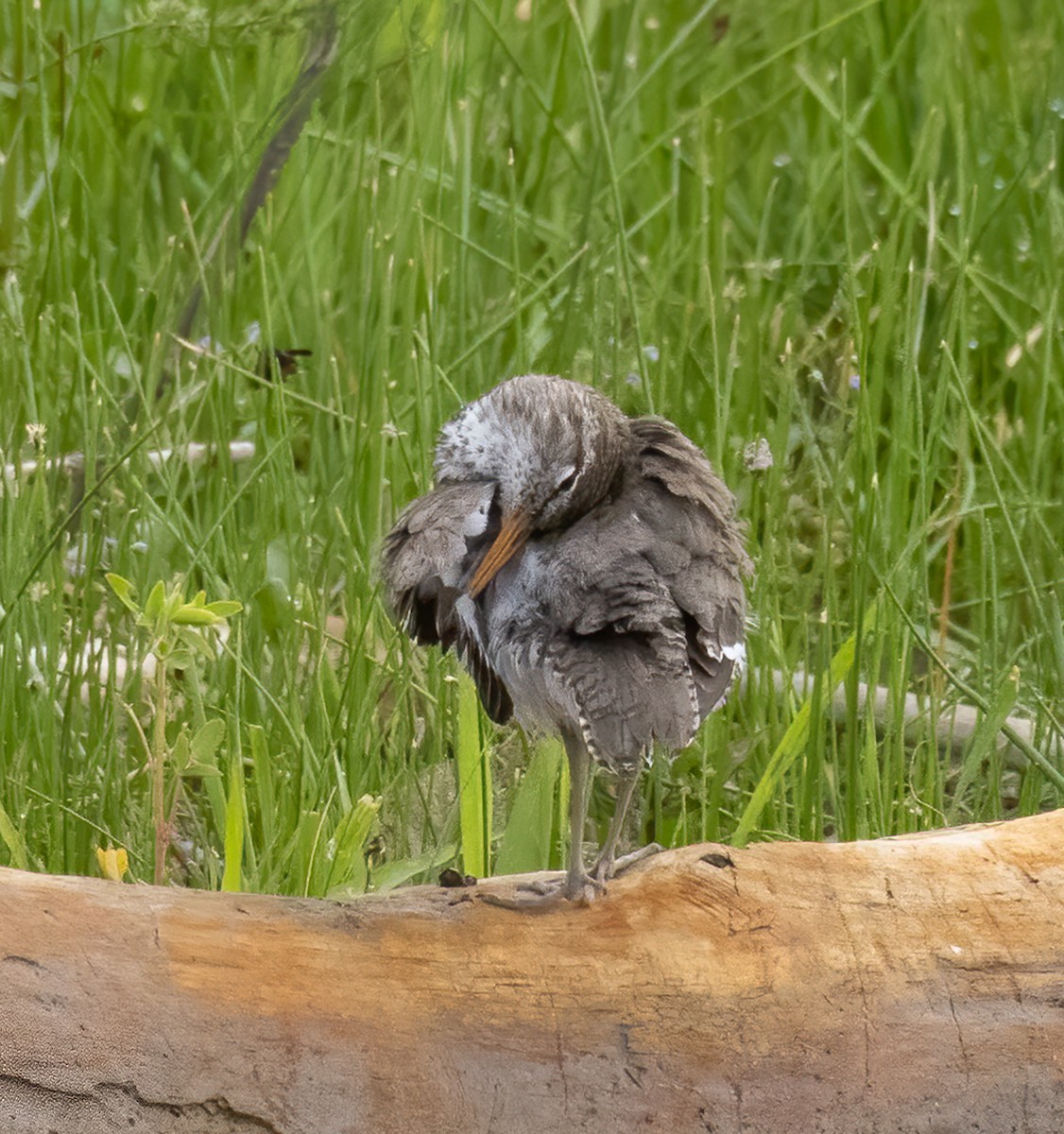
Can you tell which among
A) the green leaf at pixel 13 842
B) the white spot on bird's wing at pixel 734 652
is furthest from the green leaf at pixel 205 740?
the white spot on bird's wing at pixel 734 652

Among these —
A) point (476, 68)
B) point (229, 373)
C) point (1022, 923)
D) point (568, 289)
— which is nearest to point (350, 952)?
point (1022, 923)

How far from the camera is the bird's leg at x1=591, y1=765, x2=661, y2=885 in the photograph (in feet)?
8.23

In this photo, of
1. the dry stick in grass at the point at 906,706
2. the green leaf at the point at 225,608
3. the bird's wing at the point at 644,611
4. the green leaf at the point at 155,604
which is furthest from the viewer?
the dry stick in grass at the point at 906,706

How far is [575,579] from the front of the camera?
2.33 m

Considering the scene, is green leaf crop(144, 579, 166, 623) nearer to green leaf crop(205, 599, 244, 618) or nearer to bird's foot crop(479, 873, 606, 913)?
green leaf crop(205, 599, 244, 618)

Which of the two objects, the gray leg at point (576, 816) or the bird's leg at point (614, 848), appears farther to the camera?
the bird's leg at point (614, 848)

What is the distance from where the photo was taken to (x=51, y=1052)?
196 centimetres

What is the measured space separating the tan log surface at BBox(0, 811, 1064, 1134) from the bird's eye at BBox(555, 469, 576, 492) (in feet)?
1.84

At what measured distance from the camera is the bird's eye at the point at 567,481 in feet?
7.86

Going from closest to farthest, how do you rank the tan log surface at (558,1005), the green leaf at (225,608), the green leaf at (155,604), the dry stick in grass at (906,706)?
1. the tan log surface at (558,1005)
2. the green leaf at (155,604)
3. the green leaf at (225,608)
4. the dry stick in grass at (906,706)

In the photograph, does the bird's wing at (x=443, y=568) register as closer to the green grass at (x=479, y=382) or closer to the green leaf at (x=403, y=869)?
the green grass at (x=479, y=382)

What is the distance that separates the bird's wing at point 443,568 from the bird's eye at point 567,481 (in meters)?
0.11

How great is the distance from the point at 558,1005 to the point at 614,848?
547 millimetres

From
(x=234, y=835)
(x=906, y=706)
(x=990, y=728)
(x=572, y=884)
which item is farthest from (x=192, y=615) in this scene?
(x=906, y=706)
